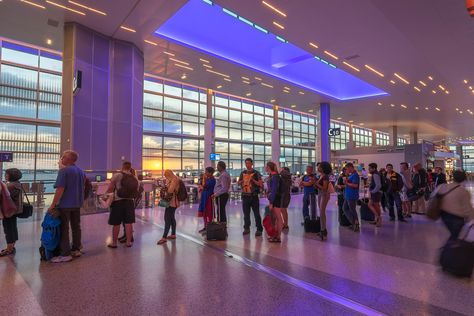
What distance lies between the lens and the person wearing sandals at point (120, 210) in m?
5.05

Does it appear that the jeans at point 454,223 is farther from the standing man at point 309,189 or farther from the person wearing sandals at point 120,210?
the person wearing sandals at point 120,210

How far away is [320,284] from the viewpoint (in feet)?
11.1

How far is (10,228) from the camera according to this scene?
4.65 metres

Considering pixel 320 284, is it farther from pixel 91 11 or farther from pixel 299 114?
pixel 299 114

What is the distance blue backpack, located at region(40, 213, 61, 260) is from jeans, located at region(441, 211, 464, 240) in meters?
5.43

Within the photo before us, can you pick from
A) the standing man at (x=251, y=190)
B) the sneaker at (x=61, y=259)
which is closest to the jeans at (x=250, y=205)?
the standing man at (x=251, y=190)

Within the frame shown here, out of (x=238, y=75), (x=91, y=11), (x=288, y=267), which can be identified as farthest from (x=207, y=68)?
(x=288, y=267)

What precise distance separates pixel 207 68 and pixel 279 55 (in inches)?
148

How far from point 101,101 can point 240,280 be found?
9562 mm

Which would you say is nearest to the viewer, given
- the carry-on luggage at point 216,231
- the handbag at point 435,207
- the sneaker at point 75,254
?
the handbag at point 435,207

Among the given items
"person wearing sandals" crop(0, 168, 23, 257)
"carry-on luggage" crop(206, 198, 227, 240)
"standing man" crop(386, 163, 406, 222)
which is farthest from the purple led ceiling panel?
"person wearing sandals" crop(0, 168, 23, 257)

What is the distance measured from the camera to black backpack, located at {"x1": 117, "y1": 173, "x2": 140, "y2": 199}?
501 centimetres

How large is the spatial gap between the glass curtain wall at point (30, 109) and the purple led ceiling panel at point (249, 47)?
8.84 meters

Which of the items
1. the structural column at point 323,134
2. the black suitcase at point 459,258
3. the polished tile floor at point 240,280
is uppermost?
the structural column at point 323,134
